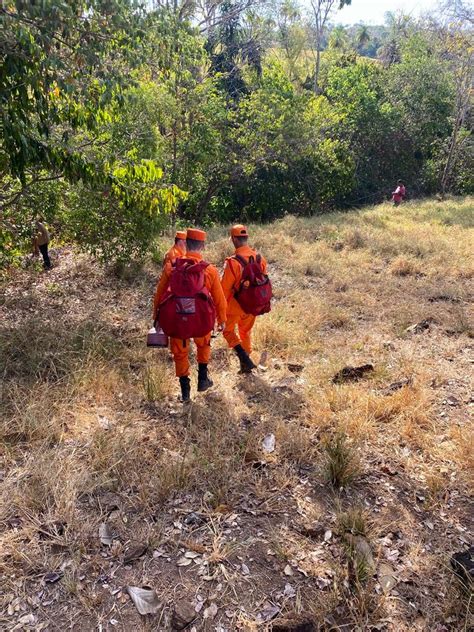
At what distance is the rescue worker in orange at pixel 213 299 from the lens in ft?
12.7

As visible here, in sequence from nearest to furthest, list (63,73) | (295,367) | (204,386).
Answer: (63,73) → (204,386) → (295,367)

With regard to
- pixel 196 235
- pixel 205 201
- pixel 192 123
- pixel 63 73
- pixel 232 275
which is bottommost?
pixel 205 201

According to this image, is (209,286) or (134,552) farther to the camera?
(209,286)

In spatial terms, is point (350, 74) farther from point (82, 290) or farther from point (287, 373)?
point (287, 373)

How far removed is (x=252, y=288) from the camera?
4.31 metres

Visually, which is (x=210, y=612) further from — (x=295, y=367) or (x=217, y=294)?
(x=295, y=367)

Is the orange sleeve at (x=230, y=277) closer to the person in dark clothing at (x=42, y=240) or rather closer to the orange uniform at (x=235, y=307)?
the orange uniform at (x=235, y=307)

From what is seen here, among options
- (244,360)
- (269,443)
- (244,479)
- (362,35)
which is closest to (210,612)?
(244,479)

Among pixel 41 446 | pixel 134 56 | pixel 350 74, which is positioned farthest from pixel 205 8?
pixel 41 446

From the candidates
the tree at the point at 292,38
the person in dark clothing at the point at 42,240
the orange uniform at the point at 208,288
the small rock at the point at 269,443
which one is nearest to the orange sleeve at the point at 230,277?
the orange uniform at the point at 208,288

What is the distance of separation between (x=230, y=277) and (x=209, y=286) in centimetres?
50

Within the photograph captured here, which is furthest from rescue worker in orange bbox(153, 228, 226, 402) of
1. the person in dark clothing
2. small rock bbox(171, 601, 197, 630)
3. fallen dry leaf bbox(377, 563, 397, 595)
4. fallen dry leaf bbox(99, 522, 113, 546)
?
the person in dark clothing

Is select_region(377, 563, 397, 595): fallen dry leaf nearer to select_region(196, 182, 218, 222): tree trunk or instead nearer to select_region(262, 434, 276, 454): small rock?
select_region(262, 434, 276, 454): small rock

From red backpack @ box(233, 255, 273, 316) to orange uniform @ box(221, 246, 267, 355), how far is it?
41 mm
